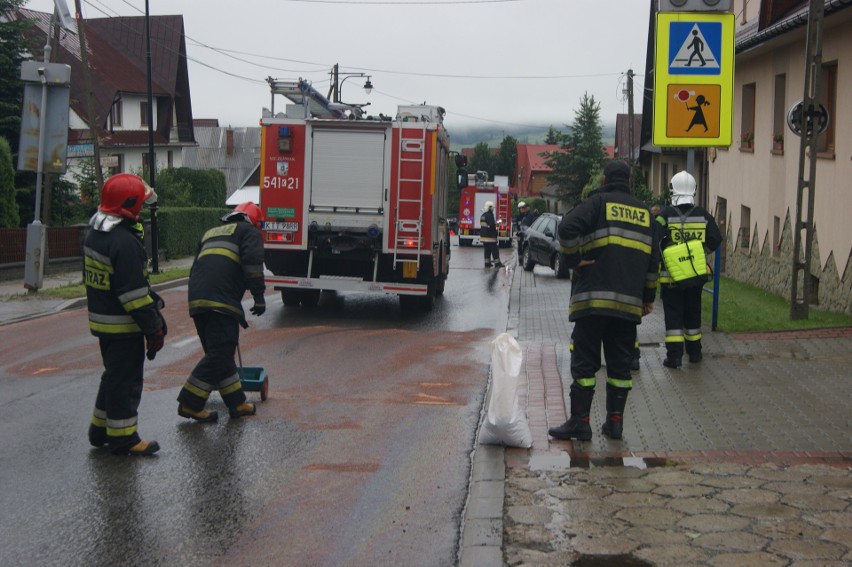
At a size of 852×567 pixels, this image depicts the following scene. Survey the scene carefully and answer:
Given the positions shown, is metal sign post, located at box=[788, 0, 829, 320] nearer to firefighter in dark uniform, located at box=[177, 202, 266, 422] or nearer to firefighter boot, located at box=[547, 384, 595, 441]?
firefighter boot, located at box=[547, 384, 595, 441]

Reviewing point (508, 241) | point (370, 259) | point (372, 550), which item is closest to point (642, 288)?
point (372, 550)

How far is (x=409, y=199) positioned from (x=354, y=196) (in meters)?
0.83

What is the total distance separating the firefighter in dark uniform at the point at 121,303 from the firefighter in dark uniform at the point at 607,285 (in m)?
2.80

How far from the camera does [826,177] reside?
51.0 feet

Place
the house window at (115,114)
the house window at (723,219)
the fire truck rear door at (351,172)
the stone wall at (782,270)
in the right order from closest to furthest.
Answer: the stone wall at (782,270) < the fire truck rear door at (351,172) < the house window at (723,219) < the house window at (115,114)

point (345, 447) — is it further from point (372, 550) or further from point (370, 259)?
point (370, 259)

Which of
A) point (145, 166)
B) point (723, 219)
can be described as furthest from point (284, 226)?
point (145, 166)

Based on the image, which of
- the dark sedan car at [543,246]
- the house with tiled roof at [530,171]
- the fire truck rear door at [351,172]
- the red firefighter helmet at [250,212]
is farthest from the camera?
the house with tiled roof at [530,171]

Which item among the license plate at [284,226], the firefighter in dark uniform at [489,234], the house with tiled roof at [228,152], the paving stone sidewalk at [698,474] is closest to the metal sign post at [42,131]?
the license plate at [284,226]

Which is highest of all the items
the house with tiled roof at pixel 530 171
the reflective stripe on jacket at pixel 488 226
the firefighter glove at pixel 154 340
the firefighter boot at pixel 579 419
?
the house with tiled roof at pixel 530 171

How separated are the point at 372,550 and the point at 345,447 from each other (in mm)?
A: 2150

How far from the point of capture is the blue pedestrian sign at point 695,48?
10.1m

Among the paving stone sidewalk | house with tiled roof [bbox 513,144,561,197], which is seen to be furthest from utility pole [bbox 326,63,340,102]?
house with tiled roof [bbox 513,144,561,197]

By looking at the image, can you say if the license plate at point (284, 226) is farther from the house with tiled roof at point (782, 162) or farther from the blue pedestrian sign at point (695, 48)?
the house with tiled roof at point (782, 162)
